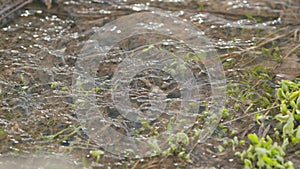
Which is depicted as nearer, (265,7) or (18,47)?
(18,47)

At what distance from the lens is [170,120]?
2328mm

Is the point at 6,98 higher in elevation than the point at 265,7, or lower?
lower

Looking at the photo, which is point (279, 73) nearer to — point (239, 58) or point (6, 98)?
point (239, 58)

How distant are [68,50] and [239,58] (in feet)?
3.02

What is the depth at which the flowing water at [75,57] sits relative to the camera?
89.7 inches

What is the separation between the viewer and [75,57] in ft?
9.10

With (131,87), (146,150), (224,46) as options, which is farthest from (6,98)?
(224,46)

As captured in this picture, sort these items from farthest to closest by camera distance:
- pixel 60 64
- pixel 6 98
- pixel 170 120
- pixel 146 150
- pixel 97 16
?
pixel 97 16, pixel 60 64, pixel 6 98, pixel 170 120, pixel 146 150

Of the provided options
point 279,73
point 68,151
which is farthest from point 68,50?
point 279,73

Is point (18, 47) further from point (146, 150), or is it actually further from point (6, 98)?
point (146, 150)

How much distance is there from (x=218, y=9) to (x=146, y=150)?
1.34 meters

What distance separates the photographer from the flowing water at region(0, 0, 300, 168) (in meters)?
2.28

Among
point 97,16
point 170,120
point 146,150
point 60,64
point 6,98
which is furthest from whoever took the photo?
point 97,16

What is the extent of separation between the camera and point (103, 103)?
8.03 feet
